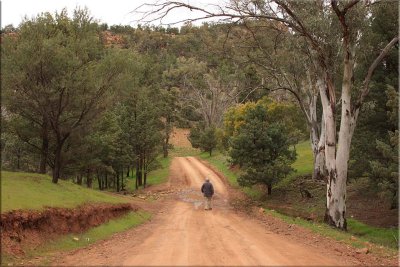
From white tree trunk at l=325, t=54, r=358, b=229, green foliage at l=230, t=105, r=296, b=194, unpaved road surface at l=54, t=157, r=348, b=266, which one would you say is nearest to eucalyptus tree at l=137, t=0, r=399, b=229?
white tree trunk at l=325, t=54, r=358, b=229

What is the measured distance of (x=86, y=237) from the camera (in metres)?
15.0

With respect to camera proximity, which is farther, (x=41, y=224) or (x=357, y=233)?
(x=357, y=233)

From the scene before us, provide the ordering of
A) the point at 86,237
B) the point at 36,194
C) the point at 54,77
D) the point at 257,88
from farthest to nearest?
the point at 257,88, the point at 54,77, the point at 36,194, the point at 86,237

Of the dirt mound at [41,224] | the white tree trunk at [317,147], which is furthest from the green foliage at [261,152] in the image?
the dirt mound at [41,224]

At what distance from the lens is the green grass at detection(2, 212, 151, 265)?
12003mm

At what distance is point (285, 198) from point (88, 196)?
1494 centimetres

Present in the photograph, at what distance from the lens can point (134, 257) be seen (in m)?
11.5

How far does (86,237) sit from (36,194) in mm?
2756

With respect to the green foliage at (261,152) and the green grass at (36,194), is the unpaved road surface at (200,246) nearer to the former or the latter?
the green grass at (36,194)

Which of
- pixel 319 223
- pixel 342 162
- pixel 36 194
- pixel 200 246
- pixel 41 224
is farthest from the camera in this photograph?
pixel 319 223

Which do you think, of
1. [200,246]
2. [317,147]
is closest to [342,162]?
[200,246]

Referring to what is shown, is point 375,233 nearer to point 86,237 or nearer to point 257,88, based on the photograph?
point 257,88

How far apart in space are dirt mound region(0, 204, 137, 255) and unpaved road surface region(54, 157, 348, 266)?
4.29 feet

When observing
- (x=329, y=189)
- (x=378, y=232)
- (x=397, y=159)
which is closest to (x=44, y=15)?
(x=329, y=189)
